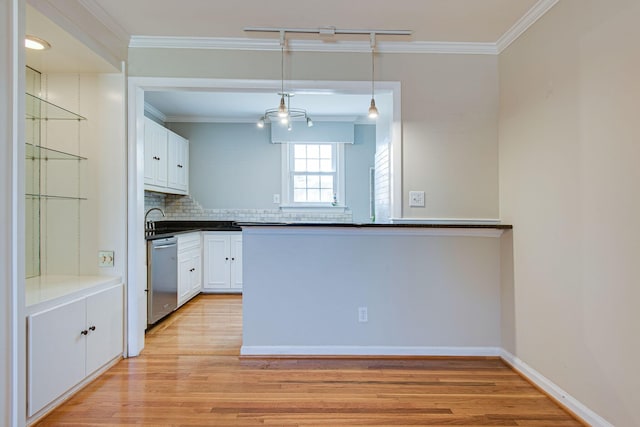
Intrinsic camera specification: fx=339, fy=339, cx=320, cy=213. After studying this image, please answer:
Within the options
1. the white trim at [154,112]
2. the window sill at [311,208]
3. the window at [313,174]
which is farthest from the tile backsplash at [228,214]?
the white trim at [154,112]

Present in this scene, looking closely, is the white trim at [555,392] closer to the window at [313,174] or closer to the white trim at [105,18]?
the window at [313,174]

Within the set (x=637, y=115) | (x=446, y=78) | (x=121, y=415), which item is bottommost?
(x=121, y=415)

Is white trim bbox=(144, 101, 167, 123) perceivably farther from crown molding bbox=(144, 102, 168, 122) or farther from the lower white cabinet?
the lower white cabinet

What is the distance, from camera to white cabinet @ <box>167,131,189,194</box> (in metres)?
4.47

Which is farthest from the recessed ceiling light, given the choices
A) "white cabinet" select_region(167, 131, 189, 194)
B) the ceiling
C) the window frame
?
the window frame

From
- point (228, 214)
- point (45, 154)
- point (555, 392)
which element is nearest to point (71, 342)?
point (45, 154)

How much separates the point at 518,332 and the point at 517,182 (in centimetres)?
105

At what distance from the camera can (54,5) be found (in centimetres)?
191

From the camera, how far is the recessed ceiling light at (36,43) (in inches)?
80.2

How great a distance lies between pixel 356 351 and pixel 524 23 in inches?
102

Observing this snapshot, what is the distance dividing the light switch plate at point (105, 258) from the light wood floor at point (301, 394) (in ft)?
2.41

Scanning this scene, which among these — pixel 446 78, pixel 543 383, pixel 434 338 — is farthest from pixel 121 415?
pixel 446 78

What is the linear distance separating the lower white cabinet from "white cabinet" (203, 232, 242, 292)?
2.09 m

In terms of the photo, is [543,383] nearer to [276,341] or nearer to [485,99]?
[276,341]
